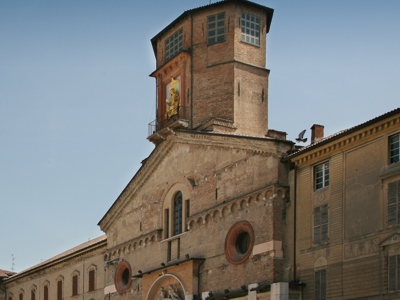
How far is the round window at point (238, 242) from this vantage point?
32.3 m

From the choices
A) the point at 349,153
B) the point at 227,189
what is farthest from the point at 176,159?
the point at 349,153

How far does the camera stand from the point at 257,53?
41.3 meters

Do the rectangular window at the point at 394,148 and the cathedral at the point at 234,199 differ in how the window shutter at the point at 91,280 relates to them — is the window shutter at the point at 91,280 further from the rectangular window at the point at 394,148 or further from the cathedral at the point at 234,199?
the rectangular window at the point at 394,148

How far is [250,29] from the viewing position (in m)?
41.4

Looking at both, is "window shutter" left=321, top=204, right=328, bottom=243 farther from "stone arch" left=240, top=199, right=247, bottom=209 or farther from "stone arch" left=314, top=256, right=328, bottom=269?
"stone arch" left=240, top=199, right=247, bottom=209

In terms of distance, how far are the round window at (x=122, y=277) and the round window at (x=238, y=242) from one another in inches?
374

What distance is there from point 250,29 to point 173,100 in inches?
205

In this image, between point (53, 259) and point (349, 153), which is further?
point (53, 259)

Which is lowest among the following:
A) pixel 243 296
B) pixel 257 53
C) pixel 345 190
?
pixel 243 296

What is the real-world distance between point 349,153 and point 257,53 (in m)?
14.1

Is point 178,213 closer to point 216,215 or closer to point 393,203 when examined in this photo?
point 216,215

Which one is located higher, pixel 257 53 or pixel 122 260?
pixel 257 53

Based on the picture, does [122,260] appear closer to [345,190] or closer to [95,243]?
[95,243]

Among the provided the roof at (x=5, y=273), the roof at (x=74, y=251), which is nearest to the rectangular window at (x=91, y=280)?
the roof at (x=74, y=251)
